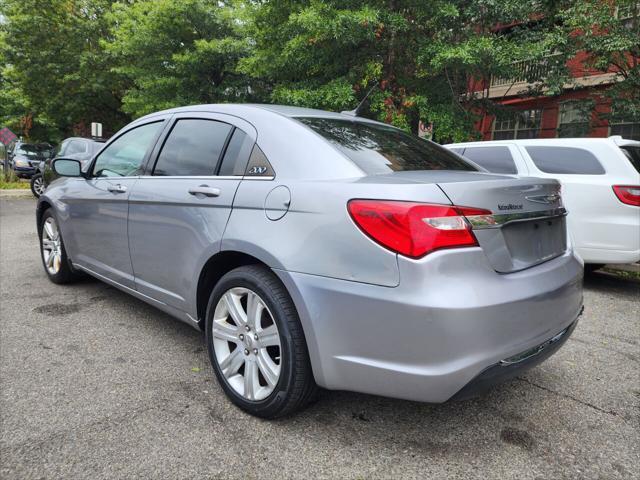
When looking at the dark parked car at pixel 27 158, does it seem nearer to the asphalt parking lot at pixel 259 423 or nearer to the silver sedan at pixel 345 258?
the asphalt parking lot at pixel 259 423

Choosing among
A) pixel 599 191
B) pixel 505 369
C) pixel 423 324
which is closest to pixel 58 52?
pixel 599 191

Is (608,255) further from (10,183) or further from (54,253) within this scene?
(10,183)

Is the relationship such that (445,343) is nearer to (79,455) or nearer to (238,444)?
(238,444)

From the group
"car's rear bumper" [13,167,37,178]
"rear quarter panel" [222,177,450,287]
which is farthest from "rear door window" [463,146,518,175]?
"car's rear bumper" [13,167,37,178]

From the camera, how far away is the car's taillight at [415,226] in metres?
1.79

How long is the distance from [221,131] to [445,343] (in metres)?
1.75

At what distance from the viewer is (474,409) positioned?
2.42m

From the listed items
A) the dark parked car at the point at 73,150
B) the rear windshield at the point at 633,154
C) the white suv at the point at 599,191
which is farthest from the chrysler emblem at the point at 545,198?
the dark parked car at the point at 73,150

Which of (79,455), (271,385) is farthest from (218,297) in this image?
(79,455)

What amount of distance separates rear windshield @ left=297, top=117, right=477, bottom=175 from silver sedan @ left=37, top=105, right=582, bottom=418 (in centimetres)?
2

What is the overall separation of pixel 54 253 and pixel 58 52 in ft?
67.4

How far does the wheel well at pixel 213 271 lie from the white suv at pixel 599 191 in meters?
3.99

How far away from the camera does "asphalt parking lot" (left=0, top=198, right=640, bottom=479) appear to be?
1944 millimetres

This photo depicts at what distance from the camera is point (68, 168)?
3.79 metres
